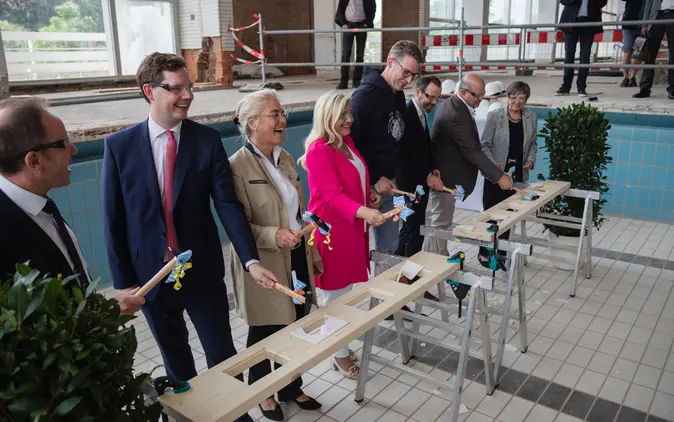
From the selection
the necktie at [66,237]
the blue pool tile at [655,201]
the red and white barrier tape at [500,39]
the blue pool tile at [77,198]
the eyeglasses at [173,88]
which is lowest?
the blue pool tile at [655,201]

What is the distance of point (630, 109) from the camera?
564 cm

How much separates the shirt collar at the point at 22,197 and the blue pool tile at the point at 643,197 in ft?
19.3

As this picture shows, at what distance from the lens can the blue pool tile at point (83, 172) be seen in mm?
4125

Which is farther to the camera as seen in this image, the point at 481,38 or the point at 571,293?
the point at 481,38

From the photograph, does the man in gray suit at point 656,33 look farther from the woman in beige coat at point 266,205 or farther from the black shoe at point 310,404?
the black shoe at point 310,404

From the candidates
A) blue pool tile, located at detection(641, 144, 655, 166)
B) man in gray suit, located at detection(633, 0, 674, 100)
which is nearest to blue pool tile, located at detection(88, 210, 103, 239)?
blue pool tile, located at detection(641, 144, 655, 166)

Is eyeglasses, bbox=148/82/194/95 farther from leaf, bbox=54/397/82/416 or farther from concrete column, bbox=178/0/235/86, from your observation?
concrete column, bbox=178/0/235/86

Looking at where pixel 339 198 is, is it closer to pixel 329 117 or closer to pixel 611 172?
pixel 329 117

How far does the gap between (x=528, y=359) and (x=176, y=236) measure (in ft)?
7.42

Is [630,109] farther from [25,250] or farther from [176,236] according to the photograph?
[25,250]

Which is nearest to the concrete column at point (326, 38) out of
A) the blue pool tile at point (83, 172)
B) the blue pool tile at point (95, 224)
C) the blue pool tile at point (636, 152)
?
Result: the blue pool tile at point (636, 152)

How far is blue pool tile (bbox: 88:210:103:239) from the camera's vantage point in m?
4.28

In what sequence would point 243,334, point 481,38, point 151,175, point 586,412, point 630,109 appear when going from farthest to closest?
point 481,38 → point 630,109 → point 243,334 → point 586,412 → point 151,175

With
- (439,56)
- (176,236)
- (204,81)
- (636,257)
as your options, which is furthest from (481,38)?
(176,236)
